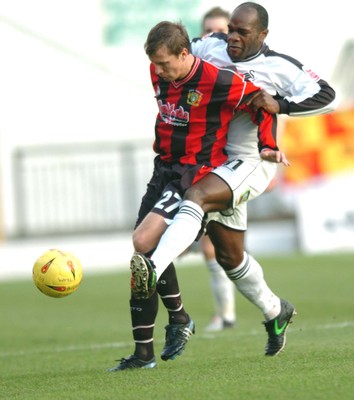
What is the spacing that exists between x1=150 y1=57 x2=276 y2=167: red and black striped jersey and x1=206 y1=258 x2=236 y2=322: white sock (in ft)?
9.79

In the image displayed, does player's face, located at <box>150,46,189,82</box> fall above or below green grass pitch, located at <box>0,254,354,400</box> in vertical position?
above

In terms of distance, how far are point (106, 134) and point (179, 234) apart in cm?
1686

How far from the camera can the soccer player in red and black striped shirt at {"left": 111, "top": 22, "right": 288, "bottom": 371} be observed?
662cm

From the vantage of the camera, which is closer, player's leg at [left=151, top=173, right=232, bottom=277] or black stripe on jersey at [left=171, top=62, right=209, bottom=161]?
player's leg at [left=151, top=173, right=232, bottom=277]

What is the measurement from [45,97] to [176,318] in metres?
16.7

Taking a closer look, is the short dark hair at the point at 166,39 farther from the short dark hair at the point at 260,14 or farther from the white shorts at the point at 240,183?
the white shorts at the point at 240,183

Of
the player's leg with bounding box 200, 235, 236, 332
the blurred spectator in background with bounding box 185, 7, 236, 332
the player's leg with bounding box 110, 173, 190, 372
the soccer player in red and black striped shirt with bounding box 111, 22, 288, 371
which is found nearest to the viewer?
the soccer player in red and black striped shirt with bounding box 111, 22, 288, 371

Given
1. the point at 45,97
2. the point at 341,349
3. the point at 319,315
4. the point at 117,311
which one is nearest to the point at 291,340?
the point at 341,349

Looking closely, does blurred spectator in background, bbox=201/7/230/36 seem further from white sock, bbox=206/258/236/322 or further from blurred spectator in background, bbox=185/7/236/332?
white sock, bbox=206/258/236/322

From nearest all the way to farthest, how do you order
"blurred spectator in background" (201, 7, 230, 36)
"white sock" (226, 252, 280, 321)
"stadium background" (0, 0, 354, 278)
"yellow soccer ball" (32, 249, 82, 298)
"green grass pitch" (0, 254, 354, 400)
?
"green grass pitch" (0, 254, 354, 400), "yellow soccer ball" (32, 249, 82, 298), "white sock" (226, 252, 280, 321), "blurred spectator in background" (201, 7, 230, 36), "stadium background" (0, 0, 354, 278)

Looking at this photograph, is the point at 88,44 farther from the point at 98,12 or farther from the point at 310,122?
the point at 310,122

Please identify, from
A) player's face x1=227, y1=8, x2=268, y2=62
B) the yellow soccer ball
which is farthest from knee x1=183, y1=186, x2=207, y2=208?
player's face x1=227, y1=8, x2=268, y2=62

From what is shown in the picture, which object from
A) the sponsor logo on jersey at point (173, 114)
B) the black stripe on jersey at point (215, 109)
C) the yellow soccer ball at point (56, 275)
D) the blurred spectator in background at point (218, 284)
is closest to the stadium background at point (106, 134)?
the blurred spectator in background at point (218, 284)

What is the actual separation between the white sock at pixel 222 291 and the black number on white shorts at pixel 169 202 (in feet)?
10.3
